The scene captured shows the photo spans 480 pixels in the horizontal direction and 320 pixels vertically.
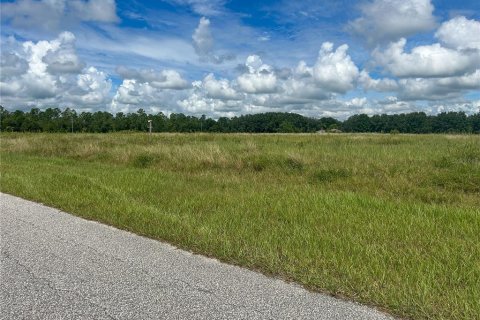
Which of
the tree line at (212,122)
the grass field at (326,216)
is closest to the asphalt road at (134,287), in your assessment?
the grass field at (326,216)

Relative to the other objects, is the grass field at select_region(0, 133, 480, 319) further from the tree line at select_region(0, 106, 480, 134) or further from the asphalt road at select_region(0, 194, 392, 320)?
the tree line at select_region(0, 106, 480, 134)

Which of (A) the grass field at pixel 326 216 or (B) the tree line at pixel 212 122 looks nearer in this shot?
(A) the grass field at pixel 326 216

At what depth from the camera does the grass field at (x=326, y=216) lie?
3885mm

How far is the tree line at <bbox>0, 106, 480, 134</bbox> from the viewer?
310 feet

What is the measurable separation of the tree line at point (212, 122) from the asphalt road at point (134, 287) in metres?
90.0

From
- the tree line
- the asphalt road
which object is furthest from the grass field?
the tree line

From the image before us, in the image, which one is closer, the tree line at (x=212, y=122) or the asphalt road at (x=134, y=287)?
the asphalt road at (x=134, y=287)

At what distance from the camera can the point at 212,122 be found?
12606 centimetres

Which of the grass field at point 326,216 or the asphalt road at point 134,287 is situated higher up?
the grass field at point 326,216

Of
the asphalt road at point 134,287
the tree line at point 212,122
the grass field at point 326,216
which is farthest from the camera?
the tree line at point 212,122

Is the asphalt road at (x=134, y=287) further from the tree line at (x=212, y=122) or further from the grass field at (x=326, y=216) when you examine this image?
the tree line at (x=212, y=122)

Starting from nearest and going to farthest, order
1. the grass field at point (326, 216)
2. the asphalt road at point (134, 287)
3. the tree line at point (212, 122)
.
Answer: the asphalt road at point (134, 287), the grass field at point (326, 216), the tree line at point (212, 122)

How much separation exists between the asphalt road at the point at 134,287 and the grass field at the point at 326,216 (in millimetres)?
342

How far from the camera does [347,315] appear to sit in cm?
327
